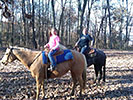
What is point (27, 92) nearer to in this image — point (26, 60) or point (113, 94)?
point (26, 60)

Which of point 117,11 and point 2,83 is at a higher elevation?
point 117,11

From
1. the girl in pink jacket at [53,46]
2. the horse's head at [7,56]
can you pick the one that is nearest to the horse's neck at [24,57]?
the horse's head at [7,56]

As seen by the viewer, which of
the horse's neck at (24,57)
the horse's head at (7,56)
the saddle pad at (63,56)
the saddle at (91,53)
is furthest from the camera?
the saddle at (91,53)

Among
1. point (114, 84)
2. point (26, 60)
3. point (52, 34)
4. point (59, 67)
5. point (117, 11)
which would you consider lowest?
point (114, 84)

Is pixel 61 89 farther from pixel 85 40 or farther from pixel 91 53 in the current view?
pixel 85 40

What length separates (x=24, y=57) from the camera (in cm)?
473

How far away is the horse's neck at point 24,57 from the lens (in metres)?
4.68

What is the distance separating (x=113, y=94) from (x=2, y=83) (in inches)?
186

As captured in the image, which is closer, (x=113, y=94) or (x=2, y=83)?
(x=113, y=94)

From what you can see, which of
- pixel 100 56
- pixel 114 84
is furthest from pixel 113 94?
pixel 100 56

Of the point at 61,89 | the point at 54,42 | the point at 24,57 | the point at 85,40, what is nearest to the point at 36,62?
the point at 24,57

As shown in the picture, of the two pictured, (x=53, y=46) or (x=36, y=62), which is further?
(x=53, y=46)

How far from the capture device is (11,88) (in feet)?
19.1

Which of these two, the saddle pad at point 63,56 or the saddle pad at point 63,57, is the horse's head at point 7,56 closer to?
the saddle pad at point 63,56
